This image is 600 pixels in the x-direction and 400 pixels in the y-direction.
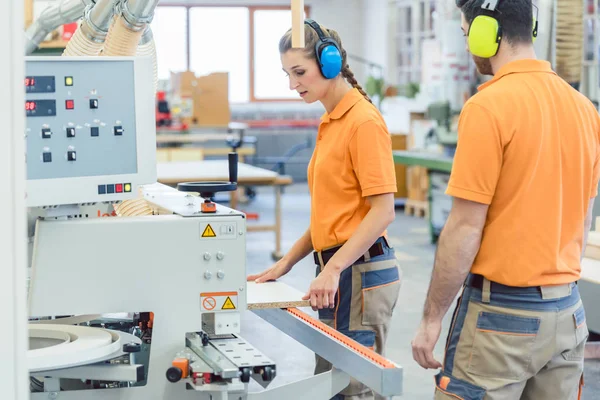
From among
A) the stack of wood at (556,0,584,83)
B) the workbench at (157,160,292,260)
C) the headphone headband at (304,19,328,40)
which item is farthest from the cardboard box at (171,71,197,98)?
the headphone headband at (304,19,328,40)

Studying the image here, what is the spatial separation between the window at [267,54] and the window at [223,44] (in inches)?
6.0

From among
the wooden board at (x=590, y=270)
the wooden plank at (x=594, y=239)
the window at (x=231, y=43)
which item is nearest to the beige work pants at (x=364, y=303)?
the wooden board at (x=590, y=270)

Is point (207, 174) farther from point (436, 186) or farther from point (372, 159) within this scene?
point (372, 159)

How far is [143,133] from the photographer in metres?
1.82

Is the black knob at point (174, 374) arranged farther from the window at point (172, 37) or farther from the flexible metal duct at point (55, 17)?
the window at point (172, 37)

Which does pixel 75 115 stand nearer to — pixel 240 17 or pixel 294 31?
pixel 294 31

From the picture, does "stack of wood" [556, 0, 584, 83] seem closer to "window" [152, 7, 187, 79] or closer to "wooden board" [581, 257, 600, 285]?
"wooden board" [581, 257, 600, 285]

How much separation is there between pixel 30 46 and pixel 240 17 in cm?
1038

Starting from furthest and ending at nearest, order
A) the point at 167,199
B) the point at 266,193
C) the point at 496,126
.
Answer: the point at 266,193 < the point at 167,199 < the point at 496,126

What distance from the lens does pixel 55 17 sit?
2.98 metres

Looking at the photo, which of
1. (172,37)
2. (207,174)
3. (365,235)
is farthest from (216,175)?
(172,37)

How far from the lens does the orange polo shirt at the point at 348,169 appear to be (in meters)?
2.12

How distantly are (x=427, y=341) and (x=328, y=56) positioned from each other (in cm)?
76

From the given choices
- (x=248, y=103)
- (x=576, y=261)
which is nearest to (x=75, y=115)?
(x=576, y=261)
